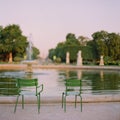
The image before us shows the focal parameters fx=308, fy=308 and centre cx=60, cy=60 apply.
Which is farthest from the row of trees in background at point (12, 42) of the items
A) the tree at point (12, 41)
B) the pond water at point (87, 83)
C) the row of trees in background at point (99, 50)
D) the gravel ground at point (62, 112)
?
the gravel ground at point (62, 112)

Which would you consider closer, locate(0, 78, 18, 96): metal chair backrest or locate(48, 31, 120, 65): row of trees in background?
locate(0, 78, 18, 96): metal chair backrest

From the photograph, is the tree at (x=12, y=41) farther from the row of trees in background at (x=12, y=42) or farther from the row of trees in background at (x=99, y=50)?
the row of trees in background at (x=99, y=50)

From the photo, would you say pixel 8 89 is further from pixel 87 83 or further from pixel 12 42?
pixel 12 42

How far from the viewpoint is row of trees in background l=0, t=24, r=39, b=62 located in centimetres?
5925

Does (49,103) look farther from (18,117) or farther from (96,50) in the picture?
(96,50)

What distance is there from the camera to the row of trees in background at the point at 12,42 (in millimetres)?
59250

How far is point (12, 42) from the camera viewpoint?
60344 mm

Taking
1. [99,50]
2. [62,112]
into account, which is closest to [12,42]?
[99,50]

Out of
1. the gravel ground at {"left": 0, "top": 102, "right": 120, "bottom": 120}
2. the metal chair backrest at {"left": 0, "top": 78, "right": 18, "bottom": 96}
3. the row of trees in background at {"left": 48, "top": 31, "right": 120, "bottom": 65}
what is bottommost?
the gravel ground at {"left": 0, "top": 102, "right": 120, "bottom": 120}

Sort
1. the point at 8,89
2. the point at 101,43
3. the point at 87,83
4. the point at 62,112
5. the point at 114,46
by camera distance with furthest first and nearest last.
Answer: the point at 101,43 < the point at 114,46 < the point at 87,83 < the point at 8,89 < the point at 62,112

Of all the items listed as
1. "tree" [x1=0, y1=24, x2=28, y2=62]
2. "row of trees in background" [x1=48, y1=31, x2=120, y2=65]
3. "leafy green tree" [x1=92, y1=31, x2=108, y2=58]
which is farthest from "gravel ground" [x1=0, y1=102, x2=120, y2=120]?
"tree" [x1=0, y1=24, x2=28, y2=62]

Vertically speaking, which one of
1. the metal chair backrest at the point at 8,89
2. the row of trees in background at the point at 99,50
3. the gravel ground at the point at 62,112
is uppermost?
the row of trees in background at the point at 99,50

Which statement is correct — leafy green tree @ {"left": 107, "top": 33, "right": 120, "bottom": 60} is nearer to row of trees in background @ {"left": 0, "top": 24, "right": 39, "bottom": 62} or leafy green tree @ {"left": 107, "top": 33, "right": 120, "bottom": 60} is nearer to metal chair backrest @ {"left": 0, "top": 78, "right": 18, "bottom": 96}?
row of trees in background @ {"left": 0, "top": 24, "right": 39, "bottom": 62}

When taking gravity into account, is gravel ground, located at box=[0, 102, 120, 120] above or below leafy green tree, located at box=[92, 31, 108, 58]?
below
